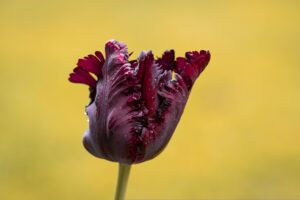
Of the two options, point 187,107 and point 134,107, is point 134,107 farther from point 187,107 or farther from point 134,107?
point 187,107

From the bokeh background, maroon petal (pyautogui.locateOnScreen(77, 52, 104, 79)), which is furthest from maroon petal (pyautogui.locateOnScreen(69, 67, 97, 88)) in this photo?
the bokeh background

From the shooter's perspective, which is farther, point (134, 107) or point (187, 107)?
point (187, 107)

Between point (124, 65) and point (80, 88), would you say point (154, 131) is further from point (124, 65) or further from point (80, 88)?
point (80, 88)

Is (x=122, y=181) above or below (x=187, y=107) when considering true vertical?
below

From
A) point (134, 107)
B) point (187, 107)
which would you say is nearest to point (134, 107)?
point (134, 107)

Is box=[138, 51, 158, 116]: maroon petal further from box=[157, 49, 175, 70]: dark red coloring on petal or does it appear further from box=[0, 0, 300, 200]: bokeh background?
box=[0, 0, 300, 200]: bokeh background
